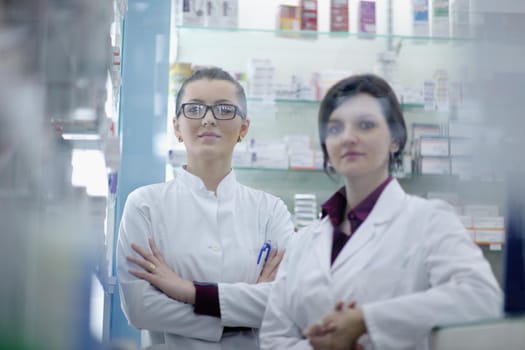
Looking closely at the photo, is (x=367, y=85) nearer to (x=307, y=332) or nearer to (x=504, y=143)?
(x=504, y=143)

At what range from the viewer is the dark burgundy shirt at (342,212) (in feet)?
4.68

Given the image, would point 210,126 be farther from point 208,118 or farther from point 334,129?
point 334,129

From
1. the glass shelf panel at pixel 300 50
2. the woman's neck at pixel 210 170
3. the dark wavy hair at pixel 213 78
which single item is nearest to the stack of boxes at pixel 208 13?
the glass shelf panel at pixel 300 50

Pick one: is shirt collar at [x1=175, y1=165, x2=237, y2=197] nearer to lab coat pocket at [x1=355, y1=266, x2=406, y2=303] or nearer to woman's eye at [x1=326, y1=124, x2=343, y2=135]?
woman's eye at [x1=326, y1=124, x2=343, y2=135]

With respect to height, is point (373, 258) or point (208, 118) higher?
point (208, 118)

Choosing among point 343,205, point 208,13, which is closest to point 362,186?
point 343,205

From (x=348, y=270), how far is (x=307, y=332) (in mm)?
160

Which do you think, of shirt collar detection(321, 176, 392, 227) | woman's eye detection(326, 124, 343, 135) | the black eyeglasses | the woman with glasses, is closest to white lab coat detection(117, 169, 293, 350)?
the woman with glasses

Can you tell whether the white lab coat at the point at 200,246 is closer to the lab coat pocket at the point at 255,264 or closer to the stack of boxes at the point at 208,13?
the lab coat pocket at the point at 255,264

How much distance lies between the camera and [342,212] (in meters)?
1.48

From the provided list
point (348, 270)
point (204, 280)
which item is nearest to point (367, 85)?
point (348, 270)

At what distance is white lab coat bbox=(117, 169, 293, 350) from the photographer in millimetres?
1777

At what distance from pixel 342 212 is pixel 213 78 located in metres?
0.55

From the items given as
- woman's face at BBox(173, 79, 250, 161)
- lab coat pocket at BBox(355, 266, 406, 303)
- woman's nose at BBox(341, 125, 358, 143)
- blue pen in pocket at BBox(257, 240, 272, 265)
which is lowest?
lab coat pocket at BBox(355, 266, 406, 303)
